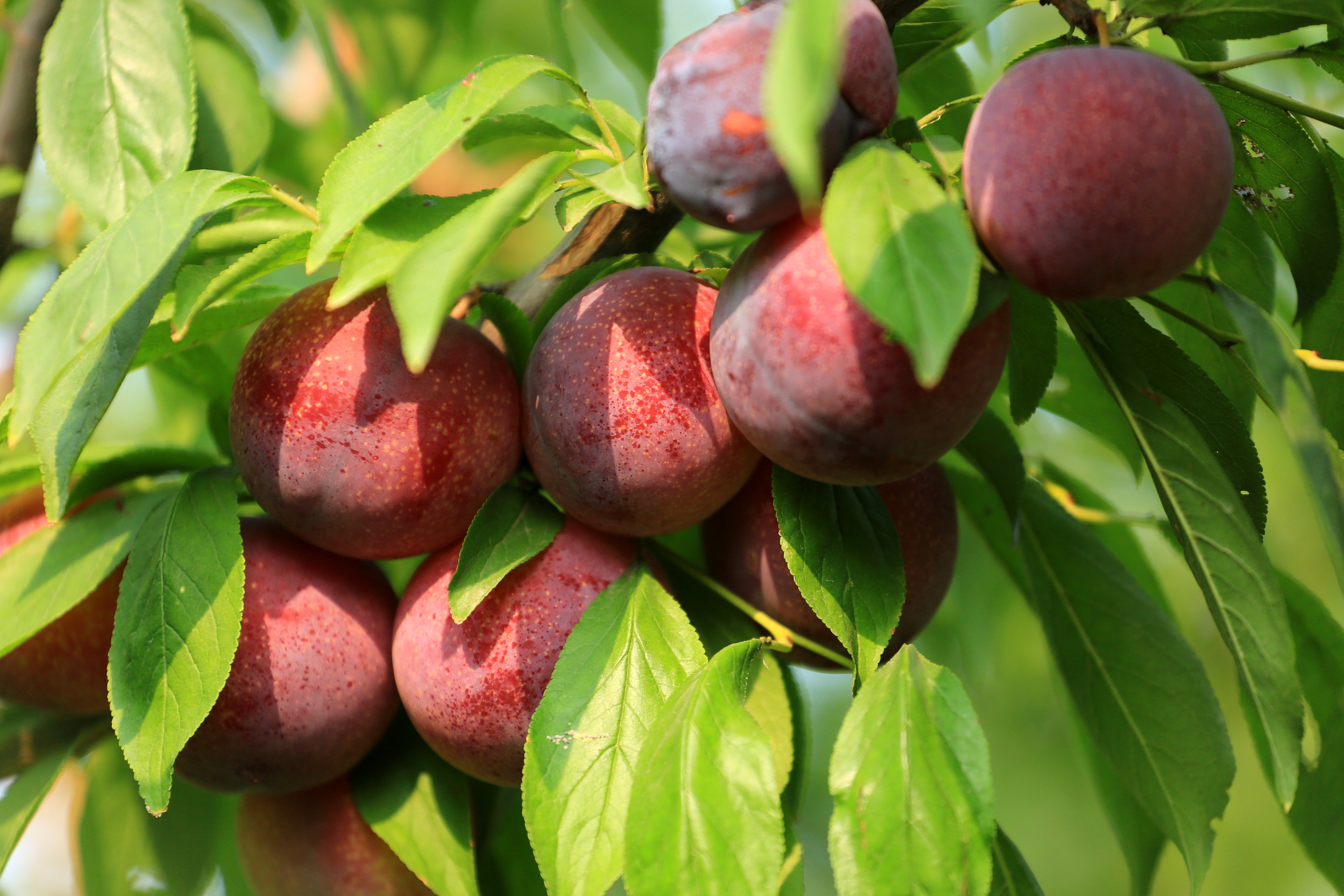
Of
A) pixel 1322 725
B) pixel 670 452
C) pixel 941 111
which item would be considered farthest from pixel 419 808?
pixel 1322 725

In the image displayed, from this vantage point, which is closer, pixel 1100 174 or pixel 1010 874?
pixel 1100 174

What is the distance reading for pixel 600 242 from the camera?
2.27ft

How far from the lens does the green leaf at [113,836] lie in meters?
0.90

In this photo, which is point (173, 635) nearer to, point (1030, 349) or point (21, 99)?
point (1030, 349)

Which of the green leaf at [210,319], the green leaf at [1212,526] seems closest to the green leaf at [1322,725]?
the green leaf at [1212,526]

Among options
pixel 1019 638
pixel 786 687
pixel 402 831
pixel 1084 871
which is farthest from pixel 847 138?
pixel 1084 871

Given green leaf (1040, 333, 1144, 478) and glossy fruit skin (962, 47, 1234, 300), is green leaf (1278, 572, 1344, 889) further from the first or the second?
glossy fruit skin (962, 47, 1234, 300)

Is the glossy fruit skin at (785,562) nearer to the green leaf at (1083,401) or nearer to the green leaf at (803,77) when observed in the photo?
the green leaf at (1083,401)

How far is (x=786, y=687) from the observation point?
0.70 metres


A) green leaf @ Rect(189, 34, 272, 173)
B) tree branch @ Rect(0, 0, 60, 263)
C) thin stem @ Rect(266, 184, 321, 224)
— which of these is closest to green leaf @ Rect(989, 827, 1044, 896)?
thin stem @ Rect(266, 184, 321, 224)

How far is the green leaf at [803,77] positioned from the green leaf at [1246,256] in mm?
460

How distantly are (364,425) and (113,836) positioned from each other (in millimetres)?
574

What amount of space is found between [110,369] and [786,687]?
460 millimetres

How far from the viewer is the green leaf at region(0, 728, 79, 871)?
2.32ft
